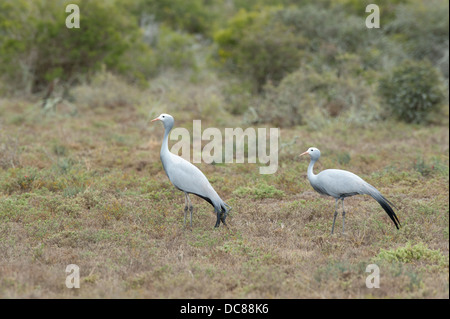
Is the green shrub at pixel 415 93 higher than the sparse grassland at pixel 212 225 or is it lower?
higher

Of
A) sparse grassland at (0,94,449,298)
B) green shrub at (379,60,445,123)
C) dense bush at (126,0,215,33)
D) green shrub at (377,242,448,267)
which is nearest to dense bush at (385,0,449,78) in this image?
green shrub at (379,60,445,123)

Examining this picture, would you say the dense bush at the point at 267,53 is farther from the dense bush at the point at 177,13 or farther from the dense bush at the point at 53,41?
the dense bush at the point at 177,13

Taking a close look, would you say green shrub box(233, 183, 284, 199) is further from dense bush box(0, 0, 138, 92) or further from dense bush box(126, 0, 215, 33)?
dense bush box(126, 0, 215, 33)

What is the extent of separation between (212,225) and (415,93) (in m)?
10.1

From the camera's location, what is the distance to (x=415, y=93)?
1488cm

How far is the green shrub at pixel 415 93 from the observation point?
14.9 metres

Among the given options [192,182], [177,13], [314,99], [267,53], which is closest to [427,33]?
[267,53]

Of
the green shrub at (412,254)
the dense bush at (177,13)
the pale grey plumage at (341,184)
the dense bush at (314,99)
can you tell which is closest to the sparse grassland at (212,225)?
the green shrub at (412,254)

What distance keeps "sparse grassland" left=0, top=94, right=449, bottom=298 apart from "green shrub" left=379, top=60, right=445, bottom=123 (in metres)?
2.78

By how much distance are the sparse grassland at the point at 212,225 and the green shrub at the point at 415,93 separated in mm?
2784

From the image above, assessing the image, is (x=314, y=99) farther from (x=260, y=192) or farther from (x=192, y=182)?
(x=192, y=182)

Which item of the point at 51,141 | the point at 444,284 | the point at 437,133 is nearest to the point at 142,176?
the point at 51,141

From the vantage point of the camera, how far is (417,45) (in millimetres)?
20609
